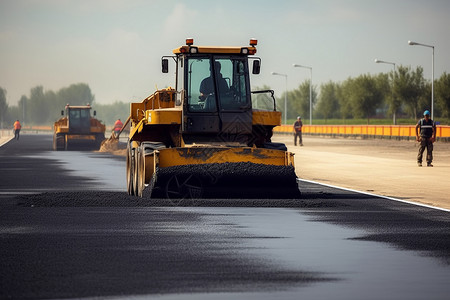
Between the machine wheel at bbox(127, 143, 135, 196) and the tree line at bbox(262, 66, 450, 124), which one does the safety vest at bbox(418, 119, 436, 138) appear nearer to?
the machine wheel at bbox(127, 143, 135, 196)

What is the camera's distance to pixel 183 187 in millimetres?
16656

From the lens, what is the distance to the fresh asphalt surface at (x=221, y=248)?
26.8 feet

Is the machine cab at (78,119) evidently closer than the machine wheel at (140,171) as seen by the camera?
No

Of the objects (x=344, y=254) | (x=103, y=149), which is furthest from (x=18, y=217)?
(x=103, y=149)

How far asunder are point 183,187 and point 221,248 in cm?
595

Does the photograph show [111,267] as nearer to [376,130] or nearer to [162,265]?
[162,265]

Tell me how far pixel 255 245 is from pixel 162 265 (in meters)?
1.96

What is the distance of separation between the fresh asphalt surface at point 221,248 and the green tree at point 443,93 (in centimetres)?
8236

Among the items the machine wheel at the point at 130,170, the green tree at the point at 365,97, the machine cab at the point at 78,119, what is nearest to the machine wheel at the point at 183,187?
the machine wheel at the point at 130,170

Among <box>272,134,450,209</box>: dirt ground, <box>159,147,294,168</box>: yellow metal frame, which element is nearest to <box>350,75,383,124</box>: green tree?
<box>272,134,450,209</box>: dirt ground

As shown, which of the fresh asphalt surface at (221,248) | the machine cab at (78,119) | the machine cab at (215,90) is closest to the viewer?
the fresh asphalt surface at (221,248)

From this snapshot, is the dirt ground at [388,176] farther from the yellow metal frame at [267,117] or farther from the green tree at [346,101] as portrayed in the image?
the green tree at [346,101]

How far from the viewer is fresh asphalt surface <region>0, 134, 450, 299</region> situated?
26.8ft

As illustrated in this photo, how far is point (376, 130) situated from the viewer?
6788cm
